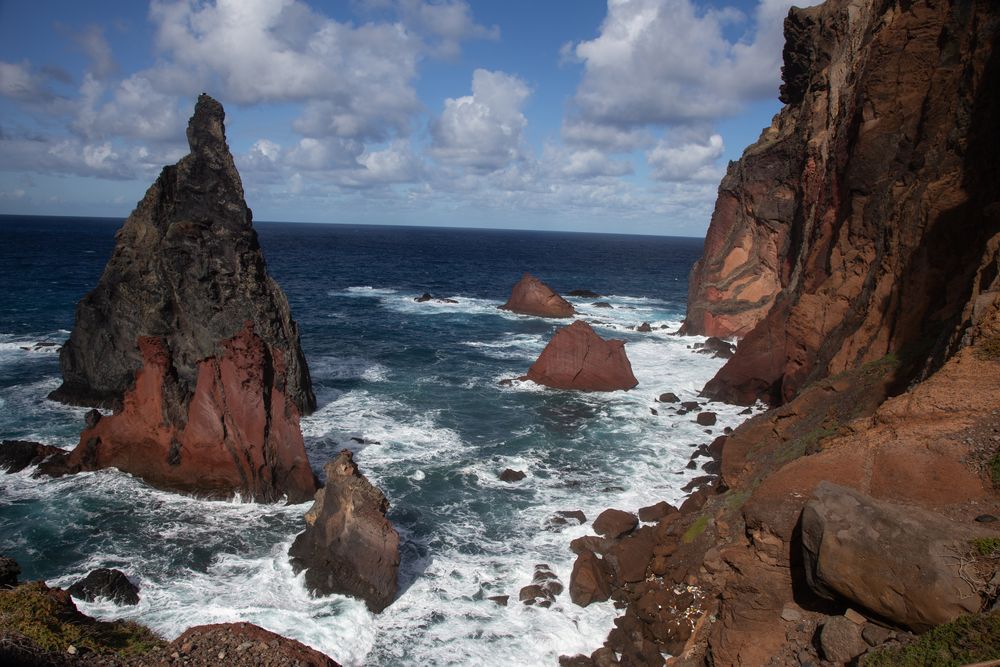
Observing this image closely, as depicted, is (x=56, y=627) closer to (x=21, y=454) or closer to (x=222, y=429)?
(x=222, y=429)

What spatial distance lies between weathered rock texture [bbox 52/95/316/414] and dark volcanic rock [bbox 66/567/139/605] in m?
8.51

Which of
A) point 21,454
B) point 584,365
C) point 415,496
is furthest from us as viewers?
point 584,365

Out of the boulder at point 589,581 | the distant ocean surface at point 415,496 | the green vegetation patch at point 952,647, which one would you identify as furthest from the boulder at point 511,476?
the green vegetation patch at point 952,647

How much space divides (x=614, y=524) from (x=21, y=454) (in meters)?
23.7

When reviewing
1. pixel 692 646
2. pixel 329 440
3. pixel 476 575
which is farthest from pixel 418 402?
pixel 692 646

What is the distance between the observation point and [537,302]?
68.4 meters

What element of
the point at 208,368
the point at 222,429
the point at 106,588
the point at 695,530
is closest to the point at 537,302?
the point at 208,368

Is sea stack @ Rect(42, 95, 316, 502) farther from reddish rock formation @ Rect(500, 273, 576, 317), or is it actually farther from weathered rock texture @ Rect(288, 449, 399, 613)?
reddish rock formation @ Rect(500, 273, 576, 317)

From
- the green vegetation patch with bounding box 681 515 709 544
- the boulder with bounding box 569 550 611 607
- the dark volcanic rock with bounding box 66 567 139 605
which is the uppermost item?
the green vegetation patch with bounding box 681 515 709 544

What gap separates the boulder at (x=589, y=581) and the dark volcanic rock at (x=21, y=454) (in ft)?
72.2

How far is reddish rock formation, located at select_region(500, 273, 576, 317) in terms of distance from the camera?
67.8 metres

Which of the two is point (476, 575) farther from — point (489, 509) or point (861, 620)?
point (861, 620)

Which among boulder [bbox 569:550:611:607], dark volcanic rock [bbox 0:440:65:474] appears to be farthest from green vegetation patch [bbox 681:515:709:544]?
dark volcanic rock [bbox 0:440:65:474]

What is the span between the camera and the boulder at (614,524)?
2206 cm
